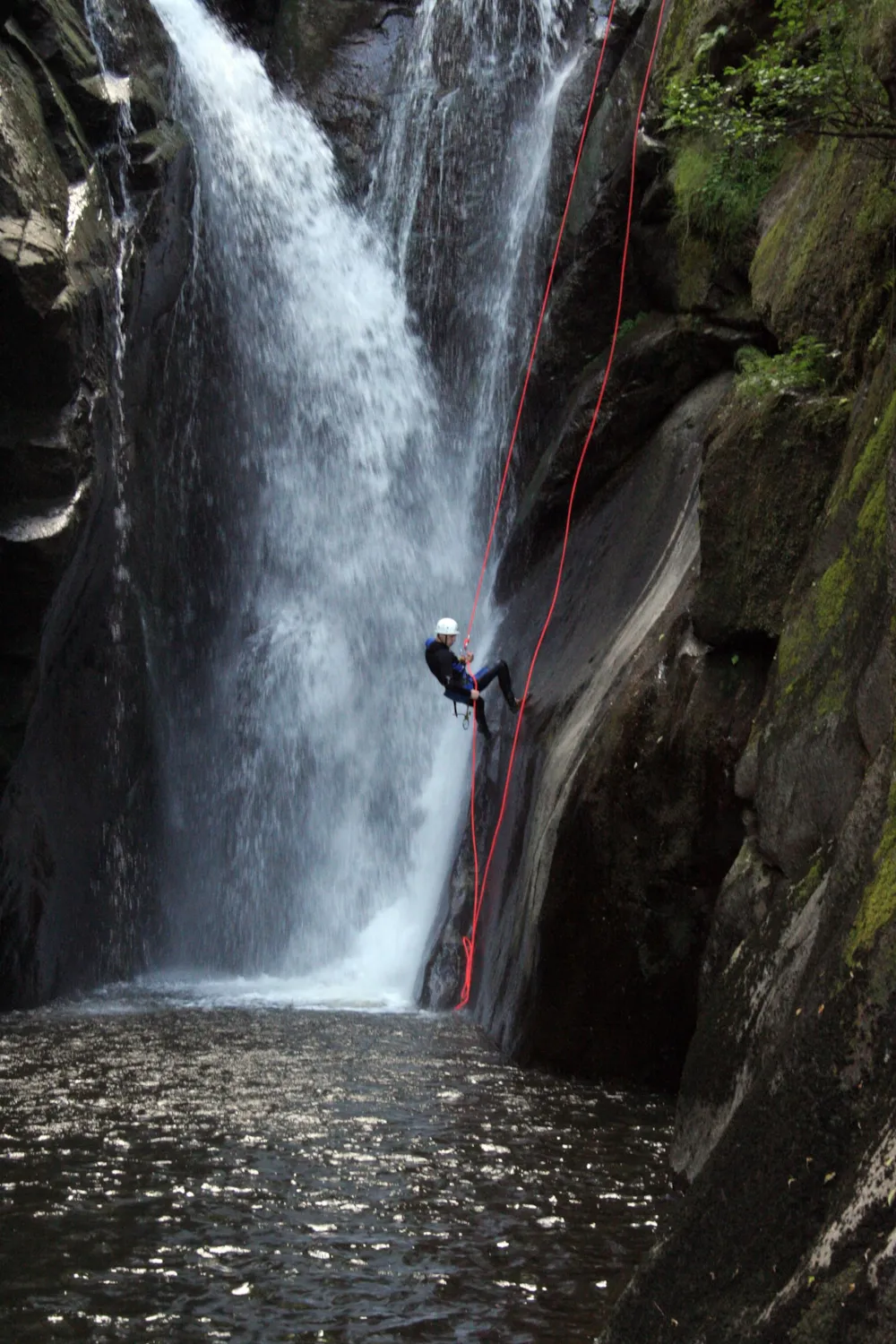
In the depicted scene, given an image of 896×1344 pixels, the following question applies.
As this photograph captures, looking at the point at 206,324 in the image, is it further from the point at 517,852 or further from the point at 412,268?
the point at 517,852

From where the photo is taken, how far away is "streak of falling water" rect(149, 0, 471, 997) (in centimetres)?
1634

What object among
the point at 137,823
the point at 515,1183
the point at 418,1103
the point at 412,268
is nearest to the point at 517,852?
the point at 418,1103

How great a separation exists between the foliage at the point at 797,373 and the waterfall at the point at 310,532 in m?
7.88

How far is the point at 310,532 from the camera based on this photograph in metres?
17.8

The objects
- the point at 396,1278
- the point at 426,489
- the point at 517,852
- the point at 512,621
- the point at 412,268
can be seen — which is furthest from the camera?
the point at 412,268

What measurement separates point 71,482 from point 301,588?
17.7 feet

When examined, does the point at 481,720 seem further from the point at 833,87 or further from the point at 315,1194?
the point at 315,1194

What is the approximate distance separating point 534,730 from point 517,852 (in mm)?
1079

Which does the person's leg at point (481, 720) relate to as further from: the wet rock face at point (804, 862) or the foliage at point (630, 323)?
the wet rock face at point (804, 862)

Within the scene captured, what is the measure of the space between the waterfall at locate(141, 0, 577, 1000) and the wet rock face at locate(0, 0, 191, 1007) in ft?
3.41

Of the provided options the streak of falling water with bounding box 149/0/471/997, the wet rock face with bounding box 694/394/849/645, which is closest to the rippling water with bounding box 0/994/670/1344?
the wet rock face with bounding box 694/394/849/645

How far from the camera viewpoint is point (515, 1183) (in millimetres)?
6184

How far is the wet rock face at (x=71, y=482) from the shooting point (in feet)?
40.6

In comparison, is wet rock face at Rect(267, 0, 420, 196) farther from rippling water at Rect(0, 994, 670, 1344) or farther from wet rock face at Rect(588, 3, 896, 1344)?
rippling water at Rect(0, 994, 670, 1344)
